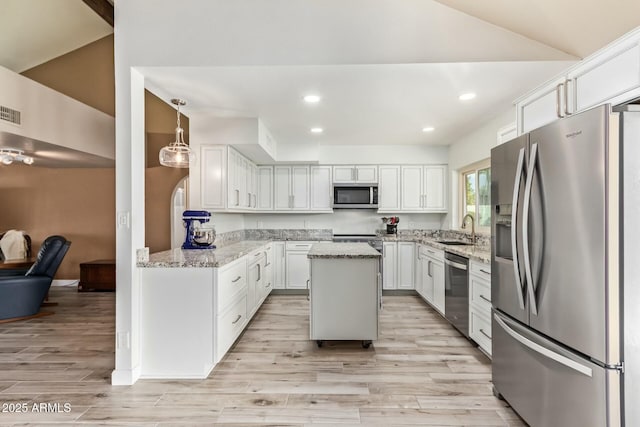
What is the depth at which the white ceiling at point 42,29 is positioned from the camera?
3584 millimetres

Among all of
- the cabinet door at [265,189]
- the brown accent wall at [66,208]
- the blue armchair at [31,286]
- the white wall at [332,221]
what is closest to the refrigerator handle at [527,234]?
the white wall at [332,221]

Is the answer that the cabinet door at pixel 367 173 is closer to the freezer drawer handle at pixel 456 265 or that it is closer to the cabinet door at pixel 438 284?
the cabinet door at pixel 438 284

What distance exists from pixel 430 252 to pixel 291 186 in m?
2.42

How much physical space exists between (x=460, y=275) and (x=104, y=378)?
321 centimetres

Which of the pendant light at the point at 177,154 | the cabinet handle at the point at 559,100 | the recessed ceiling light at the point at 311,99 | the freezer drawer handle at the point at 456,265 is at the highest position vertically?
the recessed ceiling light at the point at 311,99

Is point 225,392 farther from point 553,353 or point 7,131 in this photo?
point 7,131

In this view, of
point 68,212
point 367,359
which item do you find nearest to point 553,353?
point 367,359

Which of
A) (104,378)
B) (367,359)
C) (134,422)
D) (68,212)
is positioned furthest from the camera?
(68,212)

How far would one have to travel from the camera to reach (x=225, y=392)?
2.33 metres

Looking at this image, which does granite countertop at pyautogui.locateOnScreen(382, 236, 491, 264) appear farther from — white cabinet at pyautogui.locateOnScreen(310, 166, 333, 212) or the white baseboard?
the white baseboard

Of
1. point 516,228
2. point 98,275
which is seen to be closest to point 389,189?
point 516,228

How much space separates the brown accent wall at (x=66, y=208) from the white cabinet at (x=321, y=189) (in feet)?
12.4

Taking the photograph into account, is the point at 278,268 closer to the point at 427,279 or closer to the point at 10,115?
the point at 427,279

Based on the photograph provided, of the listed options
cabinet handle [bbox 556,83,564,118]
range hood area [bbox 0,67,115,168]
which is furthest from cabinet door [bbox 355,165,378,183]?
range hood area [bbox 0,67,115,168]
